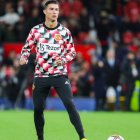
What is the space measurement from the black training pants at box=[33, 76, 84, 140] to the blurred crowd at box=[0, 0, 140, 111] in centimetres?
1054

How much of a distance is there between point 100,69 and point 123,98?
4.33ft

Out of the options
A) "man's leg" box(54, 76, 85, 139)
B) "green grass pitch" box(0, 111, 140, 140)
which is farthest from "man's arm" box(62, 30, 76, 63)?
"green grass pitch" box(0, 111, 140, 140)

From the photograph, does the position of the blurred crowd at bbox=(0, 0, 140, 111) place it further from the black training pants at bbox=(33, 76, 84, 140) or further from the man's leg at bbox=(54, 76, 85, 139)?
the man's leg at bbox=(54, 76, 85, 139)

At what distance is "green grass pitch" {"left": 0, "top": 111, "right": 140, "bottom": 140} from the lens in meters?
13.5

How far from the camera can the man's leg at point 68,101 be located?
430 inches

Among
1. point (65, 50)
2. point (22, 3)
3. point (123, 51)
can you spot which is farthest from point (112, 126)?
point (22, 3)

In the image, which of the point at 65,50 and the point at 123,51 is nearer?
the point at 65,50

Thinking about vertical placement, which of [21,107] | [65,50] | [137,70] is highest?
[65,50]

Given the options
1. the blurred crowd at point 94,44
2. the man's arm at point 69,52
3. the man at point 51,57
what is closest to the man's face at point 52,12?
the man at point 51,57

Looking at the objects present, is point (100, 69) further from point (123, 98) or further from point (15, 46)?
point (15, 46)

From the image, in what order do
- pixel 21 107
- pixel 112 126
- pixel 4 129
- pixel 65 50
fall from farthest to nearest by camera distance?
pixel 21 107
pixel 112 126
pixel 4 129
pixel 65 50

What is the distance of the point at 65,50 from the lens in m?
11.3

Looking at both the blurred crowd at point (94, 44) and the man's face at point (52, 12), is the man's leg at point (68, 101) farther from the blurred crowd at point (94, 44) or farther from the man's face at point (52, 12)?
the blurred crowd at point (94, 44)

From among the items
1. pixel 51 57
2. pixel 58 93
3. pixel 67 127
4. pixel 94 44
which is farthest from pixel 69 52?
pixel 94 44
